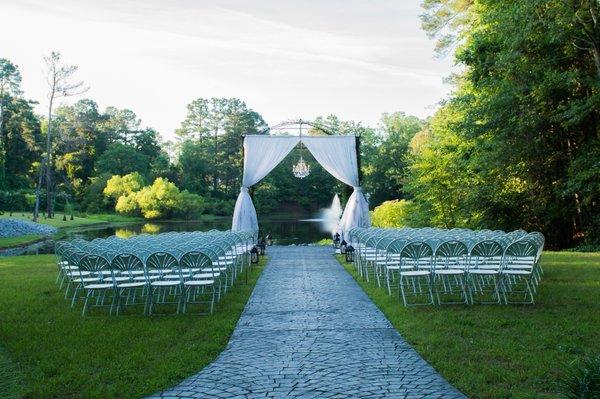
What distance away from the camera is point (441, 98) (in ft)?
83.1

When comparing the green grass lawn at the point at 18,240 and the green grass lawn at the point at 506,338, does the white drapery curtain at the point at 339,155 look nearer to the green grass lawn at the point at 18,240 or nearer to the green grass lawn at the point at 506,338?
the green grass lawn at the point at 506,338

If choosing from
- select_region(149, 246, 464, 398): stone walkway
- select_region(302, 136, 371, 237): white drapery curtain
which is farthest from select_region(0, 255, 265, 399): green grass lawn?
select_region(302, 136, 371, 237): white drapery curtain

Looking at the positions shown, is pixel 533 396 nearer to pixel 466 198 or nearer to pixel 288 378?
pixel 288 378

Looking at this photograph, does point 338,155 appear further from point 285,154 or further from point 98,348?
point 98,348

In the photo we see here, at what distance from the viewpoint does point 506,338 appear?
18.4 feet

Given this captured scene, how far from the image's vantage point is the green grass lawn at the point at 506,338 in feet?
14.0

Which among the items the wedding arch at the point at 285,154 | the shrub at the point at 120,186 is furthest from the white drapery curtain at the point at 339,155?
the shrub at the point at 120,186

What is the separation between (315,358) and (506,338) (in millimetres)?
2037

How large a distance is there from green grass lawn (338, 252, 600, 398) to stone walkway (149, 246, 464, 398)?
0.21 m

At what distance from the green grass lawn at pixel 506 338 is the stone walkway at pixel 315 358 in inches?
8.1

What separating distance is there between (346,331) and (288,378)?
185 centimetres

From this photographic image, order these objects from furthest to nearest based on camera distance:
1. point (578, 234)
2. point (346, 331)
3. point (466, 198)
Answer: point (466, 198)
point (578, 234)
point (346, 331)

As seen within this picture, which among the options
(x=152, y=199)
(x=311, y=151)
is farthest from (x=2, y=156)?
(x=311, y=151)

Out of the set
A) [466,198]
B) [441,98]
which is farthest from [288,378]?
[441,98]
